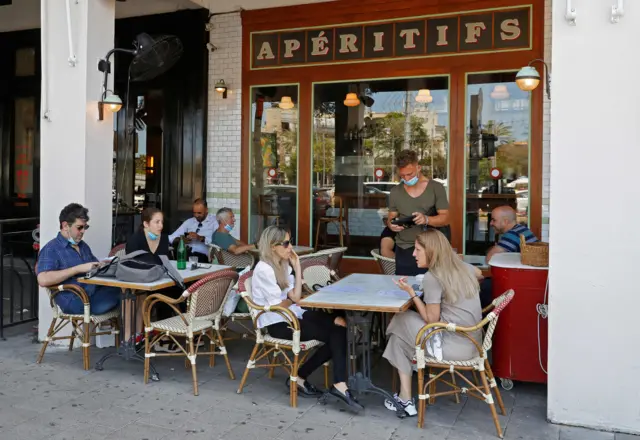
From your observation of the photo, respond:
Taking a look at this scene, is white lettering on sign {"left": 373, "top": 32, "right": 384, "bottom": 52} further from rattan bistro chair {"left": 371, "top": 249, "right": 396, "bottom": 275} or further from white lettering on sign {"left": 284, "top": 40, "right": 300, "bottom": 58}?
rattan bistro chair {"left": 371, "top": 249, "right": 396, "bottom": 275}

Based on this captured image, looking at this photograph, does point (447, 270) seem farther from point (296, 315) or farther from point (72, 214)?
point (72, 214)

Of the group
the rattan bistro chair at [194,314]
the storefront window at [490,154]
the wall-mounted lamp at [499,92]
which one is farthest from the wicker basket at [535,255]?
the wall-mounted lamp at [499,92]

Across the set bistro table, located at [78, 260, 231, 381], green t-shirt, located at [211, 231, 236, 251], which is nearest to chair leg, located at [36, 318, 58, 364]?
bistro table, located at [78, 260, 231, 381]

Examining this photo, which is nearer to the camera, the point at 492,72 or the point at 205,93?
the point at 492,72

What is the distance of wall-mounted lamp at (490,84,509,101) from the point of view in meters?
7.73

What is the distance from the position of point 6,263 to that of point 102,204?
222 inches

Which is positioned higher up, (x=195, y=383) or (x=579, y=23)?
(x=579, y=23)

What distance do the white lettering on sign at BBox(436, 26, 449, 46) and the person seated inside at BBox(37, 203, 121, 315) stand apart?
15.8 ft

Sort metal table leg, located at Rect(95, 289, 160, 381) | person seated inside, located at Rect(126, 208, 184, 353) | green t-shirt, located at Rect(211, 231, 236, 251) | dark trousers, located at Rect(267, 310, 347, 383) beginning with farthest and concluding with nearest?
green t-shirt, located at Rect(211, 231, 236, 251), person seated inside, located at Rect(126, 208, 184, 353), metal table leg, located at Rect(95, 289, 160, 381), dark trousers, located at Rect(267, 310, 347, 383)

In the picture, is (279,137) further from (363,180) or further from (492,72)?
(492,72)

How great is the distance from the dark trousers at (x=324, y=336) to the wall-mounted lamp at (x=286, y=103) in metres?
4.93

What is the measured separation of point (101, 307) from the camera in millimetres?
5125

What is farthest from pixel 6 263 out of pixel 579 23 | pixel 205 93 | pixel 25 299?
pixel 579 23

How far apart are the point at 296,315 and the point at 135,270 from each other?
1334mm
